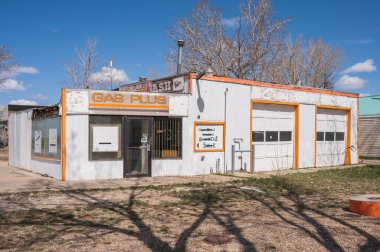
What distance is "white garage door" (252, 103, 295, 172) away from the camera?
17.8 m

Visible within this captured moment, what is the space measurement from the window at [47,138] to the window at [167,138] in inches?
132

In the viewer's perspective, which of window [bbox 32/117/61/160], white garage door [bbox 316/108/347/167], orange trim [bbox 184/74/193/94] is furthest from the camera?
white garage door [bbox 316/108/347/167]

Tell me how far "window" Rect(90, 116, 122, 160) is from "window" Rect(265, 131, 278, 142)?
717 centimetres

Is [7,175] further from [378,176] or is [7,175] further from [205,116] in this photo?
[378,176]

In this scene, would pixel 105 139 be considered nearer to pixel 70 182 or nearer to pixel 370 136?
pixel 70 182

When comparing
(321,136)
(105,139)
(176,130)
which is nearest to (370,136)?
(321,136)

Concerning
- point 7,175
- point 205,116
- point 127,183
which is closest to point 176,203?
point 127,183

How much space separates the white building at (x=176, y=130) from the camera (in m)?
13.7

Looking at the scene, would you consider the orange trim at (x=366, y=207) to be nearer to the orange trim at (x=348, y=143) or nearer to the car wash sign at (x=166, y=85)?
the car wash sign at (x=166, y=85)

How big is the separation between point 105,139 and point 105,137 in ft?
0.22

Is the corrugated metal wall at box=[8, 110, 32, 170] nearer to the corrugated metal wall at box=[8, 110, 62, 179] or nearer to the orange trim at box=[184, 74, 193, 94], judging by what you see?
the corrugated metal wall at box=[8, 110, 62, 179]

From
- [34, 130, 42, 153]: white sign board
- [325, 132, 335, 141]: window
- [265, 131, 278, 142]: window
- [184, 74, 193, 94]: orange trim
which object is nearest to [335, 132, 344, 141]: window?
[325, 132, 335, 141]: window

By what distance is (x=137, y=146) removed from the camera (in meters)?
14.4

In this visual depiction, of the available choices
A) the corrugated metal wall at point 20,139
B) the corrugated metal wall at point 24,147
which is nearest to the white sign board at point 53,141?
the corrugated metal wall at point 24,147
